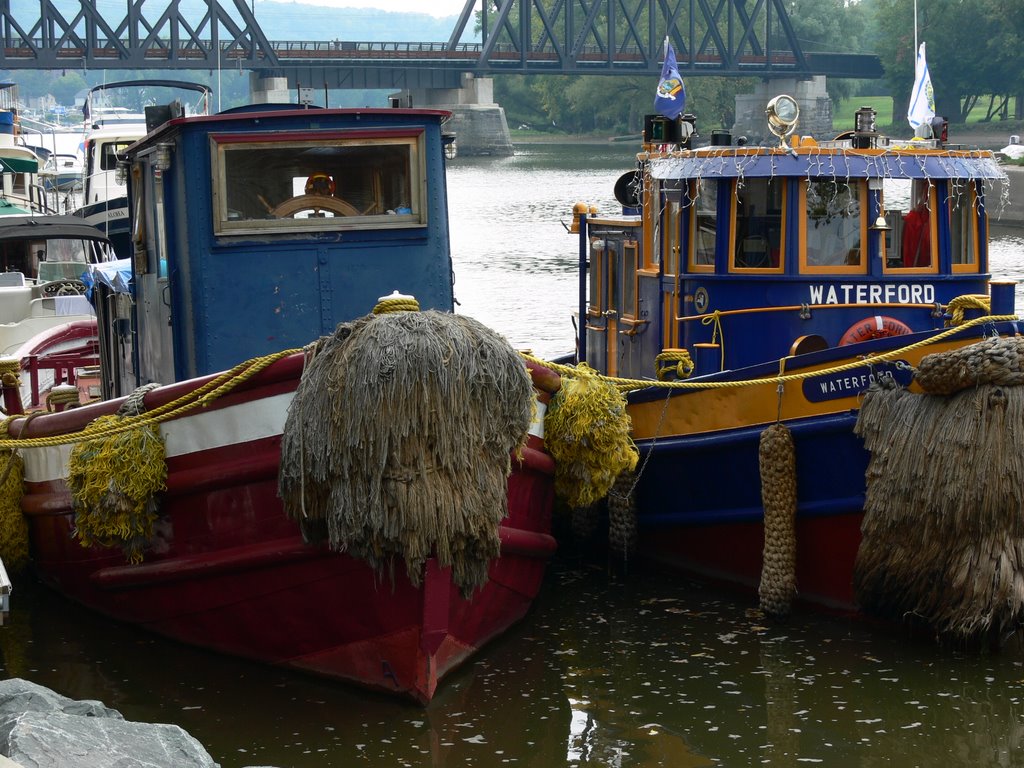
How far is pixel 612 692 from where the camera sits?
9203 millimetres

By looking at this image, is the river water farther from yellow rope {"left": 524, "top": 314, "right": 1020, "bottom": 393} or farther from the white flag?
the white flag

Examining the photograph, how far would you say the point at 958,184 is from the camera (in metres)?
11.4

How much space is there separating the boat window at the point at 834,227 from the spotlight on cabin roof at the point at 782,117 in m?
0.55

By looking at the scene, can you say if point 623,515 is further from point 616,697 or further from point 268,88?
point 268,88

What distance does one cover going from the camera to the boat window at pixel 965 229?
1149 centimetres

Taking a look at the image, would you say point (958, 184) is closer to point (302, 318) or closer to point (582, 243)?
point (582, 243)

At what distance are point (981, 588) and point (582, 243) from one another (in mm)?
5395

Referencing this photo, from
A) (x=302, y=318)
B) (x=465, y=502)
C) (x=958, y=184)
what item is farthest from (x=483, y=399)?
(x=958, y=184)

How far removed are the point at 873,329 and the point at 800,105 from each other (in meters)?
77.3

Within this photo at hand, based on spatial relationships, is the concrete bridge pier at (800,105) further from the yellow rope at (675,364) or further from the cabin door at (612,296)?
the yellow rope at (675,364)

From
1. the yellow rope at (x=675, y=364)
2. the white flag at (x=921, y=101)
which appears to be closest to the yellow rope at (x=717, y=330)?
the yellow rope at (x=675, y=364)

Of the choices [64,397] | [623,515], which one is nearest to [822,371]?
[623,515]

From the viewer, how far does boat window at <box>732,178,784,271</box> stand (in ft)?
36.9

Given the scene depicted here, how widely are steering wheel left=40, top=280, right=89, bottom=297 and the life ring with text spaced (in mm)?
11183
